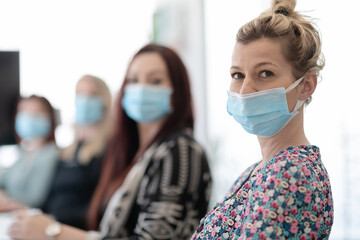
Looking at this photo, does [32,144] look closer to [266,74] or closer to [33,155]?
[33,155]

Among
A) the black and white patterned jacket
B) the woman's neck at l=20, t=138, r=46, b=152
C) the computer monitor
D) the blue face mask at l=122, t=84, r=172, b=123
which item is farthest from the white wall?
the black and white patterned jacket

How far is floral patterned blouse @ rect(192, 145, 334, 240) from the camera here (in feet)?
2.46

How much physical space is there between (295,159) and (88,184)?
1.64 m

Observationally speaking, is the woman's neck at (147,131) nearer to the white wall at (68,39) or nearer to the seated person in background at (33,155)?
the seated person in background at (33,155)

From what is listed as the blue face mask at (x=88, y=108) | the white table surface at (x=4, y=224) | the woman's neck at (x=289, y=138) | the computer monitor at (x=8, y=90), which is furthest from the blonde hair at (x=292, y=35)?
the computer monitor at (x=8, y=90)

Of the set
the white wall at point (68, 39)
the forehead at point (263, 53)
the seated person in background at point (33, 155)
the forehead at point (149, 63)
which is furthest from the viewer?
the white wall at point (68, 39)

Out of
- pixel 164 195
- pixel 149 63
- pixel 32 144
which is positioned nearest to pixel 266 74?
pixel 164 195

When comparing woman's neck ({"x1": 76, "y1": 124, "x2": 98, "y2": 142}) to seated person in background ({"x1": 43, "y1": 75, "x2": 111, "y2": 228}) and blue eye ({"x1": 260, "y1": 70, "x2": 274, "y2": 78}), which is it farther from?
blue eye ({"x1": 260, "y1": 70, "x2": 274, "y2": 78})

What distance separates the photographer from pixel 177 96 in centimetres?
160

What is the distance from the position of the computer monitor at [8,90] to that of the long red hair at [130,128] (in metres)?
0.95

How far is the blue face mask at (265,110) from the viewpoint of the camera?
0.89 meters

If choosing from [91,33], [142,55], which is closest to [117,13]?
[91,33]

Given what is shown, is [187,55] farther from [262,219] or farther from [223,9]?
[262,219]

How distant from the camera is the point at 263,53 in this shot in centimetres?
88
